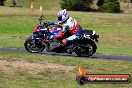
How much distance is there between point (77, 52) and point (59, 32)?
1219mm

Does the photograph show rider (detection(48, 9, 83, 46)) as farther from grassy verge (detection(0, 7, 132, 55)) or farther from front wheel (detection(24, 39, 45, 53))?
grassy verge (detection(0, 7, 132, 55))

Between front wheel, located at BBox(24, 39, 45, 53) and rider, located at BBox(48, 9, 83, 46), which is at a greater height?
rider, located at BBox(48, 9, 83, 46)

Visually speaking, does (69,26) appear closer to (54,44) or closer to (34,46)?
(54,44)

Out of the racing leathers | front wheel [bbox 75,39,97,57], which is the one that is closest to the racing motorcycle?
front wheel [bbox 75,39,97,57]

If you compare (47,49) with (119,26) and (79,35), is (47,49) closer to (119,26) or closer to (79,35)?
(79,35)

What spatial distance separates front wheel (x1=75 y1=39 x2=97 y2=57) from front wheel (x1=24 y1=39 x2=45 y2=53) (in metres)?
1.76

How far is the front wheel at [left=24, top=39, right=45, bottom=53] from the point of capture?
1952 cm

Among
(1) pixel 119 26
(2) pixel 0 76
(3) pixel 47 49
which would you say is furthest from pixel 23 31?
(2) pixel 0 76

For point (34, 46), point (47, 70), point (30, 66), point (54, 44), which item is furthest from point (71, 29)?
point (47, 70)

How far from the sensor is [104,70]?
14141mm

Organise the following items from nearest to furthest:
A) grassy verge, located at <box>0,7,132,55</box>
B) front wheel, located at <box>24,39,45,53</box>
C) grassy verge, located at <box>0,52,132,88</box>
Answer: grassy verge, located at <box>0,52,132,88</box> < front wheel, located at <box>24,39,45,53</box> < grassy verge, located at <box>0,7,132,55</box>

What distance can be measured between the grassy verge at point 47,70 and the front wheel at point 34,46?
131 inches

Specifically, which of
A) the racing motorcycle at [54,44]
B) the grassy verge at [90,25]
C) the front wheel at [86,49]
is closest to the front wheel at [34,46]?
the racing motorcycle at [54,44]

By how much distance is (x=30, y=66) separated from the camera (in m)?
14.0
